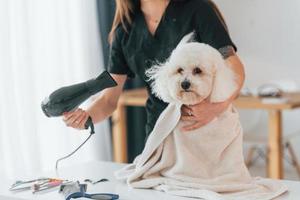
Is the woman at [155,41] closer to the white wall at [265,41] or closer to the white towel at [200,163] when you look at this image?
the white towel at [200,163]

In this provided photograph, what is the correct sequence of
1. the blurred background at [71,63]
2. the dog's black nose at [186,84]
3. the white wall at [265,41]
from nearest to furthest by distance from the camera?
the dog's black nose at [186,84], the blurred background at [71,63], the white wall at [265,41]

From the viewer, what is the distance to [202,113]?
1172mm

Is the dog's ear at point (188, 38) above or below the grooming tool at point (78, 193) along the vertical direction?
above

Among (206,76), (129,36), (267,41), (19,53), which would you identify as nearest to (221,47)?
(206,76)

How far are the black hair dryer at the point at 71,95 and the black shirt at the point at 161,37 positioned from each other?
174 millimetres

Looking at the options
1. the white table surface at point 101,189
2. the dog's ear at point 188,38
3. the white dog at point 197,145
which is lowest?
the white table surface at point 101,189

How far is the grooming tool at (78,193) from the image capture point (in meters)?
1.14

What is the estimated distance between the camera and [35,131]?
8.07 feet

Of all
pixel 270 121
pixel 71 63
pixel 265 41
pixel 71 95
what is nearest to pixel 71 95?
pixel 71 95

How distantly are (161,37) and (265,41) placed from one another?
241 centimetres

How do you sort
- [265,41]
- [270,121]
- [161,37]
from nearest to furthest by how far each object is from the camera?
[161,37]
[270,121]
[265,41]

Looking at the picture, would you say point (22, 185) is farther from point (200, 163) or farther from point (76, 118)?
point (200, 163)

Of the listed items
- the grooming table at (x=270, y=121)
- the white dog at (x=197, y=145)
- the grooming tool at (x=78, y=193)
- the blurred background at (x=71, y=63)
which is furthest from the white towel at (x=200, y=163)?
the grooming table at (x=270, y=121)

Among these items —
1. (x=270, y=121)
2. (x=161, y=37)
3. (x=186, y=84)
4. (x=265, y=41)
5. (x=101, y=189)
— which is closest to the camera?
(x=186, y=84)
